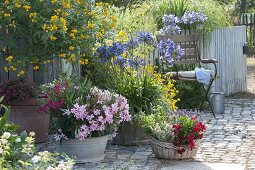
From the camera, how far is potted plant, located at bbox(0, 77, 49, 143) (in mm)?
6957

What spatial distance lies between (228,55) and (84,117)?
6.06 metres

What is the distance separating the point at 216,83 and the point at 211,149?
4.38 metres

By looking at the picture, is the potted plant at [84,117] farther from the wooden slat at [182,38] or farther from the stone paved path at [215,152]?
the wooden slat at [182,38]

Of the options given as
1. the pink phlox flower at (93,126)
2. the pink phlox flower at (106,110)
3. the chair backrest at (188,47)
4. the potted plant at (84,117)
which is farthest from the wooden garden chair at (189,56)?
the pink phlox flower at (93,126)

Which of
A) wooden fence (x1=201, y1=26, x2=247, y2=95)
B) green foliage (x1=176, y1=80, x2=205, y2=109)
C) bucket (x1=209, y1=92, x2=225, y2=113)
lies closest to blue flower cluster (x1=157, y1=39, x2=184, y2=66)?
green foliage (x1=176, y1=80, x2=205, y2=109)

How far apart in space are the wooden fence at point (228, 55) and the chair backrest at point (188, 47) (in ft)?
2.83

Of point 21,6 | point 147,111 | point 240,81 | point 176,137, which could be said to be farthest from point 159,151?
point 240,81

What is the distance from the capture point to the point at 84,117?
609 cm

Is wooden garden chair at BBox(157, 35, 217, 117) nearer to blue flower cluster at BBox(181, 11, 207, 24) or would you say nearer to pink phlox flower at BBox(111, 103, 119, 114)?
blue flower cluster at BBox(181, 11, 207, 24)

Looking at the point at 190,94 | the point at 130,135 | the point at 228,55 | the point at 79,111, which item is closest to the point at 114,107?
the point at 79,111

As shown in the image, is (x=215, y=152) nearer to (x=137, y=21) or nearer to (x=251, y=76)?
(x=137, y=21)

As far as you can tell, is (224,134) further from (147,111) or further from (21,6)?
(21,6)

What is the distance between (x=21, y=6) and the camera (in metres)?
6.98

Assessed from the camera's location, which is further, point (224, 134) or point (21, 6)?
point (224, 134)
